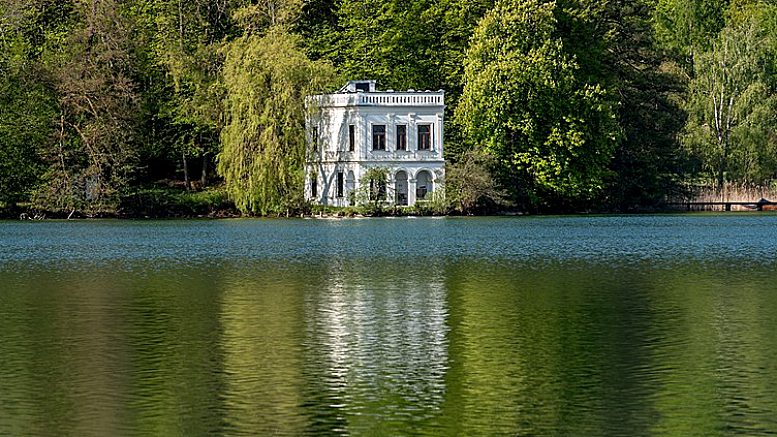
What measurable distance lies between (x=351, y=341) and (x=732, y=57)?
7321 centimetres

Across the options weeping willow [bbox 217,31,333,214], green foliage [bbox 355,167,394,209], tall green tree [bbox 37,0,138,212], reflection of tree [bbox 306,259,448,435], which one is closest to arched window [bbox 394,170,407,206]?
green foliage [bbox 355,167,394,209]

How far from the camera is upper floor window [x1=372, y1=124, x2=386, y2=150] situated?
76875mm

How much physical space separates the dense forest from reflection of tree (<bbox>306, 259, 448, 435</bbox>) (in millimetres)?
42969

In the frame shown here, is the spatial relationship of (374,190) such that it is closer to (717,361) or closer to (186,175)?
(186,175)

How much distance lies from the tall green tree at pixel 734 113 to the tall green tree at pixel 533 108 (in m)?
11.0

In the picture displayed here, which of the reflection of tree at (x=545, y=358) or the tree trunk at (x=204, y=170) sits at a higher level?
the tree trunk at (x=204, y=170)

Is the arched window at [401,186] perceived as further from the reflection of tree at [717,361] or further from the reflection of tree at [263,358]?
the reflection of tree at [717,361]

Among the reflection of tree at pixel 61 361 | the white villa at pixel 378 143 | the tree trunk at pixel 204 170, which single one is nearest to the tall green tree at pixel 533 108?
the white villa at pixel 378 143

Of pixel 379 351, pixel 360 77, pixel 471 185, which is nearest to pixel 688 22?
pixel 360 77

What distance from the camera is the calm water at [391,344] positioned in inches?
568

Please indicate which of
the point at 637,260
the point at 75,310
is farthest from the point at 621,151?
the point at 75,310

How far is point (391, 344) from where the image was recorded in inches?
784

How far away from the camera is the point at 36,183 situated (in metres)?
73.3

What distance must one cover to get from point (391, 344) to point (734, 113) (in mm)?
70716
